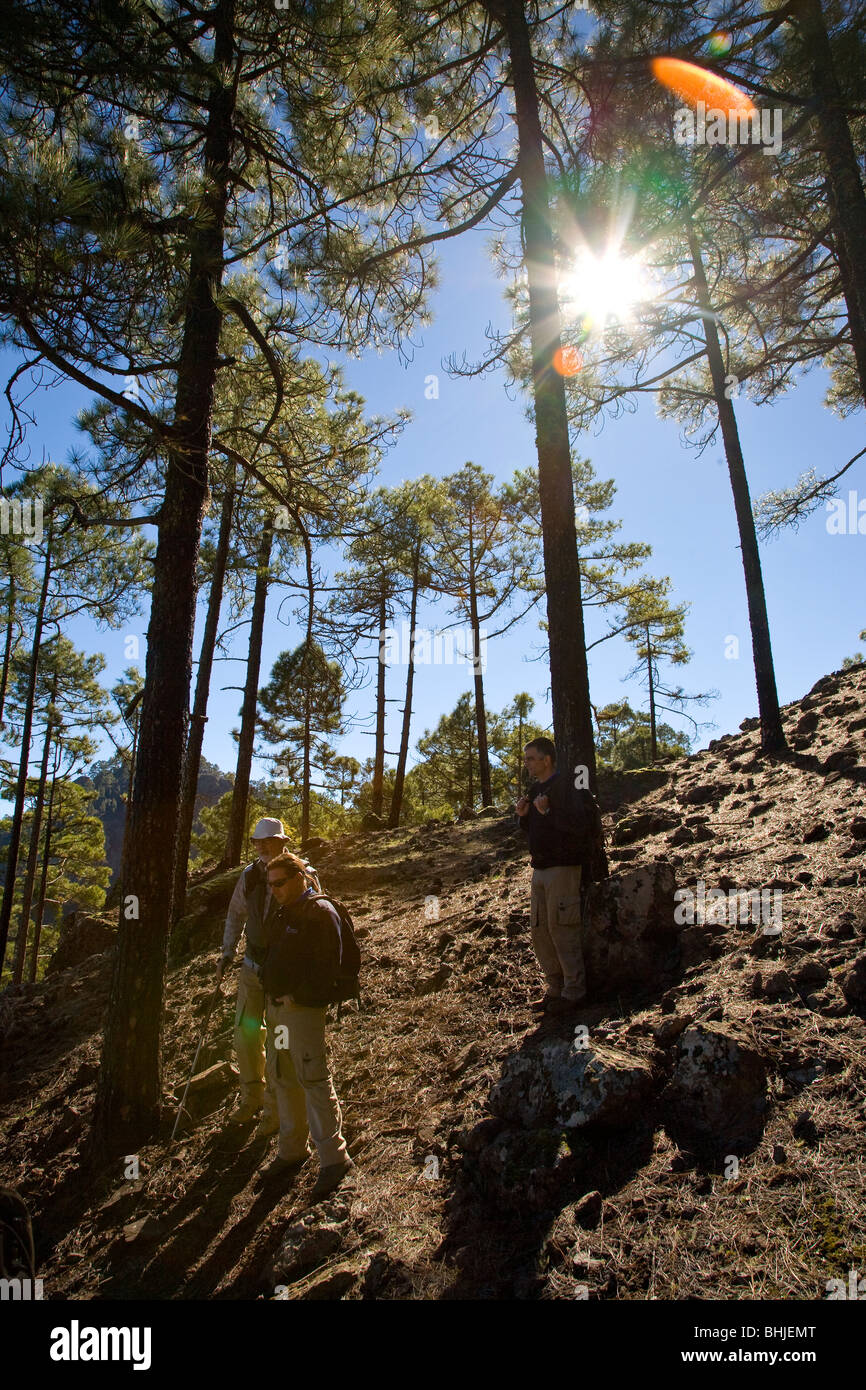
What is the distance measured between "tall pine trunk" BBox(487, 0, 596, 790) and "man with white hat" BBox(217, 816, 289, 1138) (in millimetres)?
2295

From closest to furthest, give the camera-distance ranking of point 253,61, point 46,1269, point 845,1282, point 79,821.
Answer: point 845,1282 → point 46,1269 → point 253,61 → point 79,821

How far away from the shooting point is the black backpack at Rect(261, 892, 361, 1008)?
3982 mm

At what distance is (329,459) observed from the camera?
710 cm

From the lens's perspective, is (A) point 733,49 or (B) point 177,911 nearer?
(A) point 733,49

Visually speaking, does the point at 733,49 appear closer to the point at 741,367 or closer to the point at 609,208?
the point at 609,208

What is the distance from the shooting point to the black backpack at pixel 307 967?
3.98 meters

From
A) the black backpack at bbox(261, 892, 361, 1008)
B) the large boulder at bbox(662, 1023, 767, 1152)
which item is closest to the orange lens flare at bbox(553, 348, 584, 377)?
the black backpack at bbox(261, 892, 361, 1008)

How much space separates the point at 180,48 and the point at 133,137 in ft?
2.26

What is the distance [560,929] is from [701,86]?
7.67 metres

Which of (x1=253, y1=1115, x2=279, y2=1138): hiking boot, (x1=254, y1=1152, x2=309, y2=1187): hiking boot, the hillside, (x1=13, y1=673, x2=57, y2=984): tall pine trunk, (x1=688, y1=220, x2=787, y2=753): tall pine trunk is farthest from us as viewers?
(x1=13, y1=673, x2=57, y2=984): tall pine trunk

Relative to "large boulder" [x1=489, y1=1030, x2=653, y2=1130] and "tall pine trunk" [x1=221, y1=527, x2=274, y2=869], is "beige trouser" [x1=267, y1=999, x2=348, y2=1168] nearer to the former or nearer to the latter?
"large boulder" [x1=489, y1=1030, x2=653, y2=1130]

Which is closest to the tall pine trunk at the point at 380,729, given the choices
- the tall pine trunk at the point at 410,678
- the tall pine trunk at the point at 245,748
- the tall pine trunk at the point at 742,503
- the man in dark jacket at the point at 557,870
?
the tall pine trunk at the point at 410,678

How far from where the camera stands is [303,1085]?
13.1 feet
